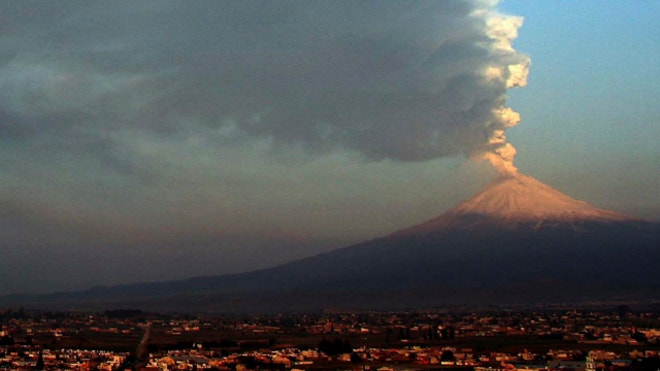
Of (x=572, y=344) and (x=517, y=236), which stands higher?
(x=517, y=236)

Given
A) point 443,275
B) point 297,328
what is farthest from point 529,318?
point 443,275

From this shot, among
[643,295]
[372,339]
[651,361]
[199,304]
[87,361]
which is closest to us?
[651,361]

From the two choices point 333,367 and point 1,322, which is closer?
point 333,367

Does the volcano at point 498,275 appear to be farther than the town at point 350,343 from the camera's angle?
Yes

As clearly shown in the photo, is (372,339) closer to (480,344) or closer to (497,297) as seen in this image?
(480,344)

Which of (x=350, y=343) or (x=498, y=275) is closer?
(x=350, y=343)

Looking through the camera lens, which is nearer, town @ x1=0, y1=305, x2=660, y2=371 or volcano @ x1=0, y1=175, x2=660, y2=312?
town @ x1=0, y1=305, x2=660, y2=371

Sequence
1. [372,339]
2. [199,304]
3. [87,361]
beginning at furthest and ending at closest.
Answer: [199,304]
[372,339]
[87,361]

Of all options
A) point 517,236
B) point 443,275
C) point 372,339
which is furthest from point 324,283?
point 372,339
